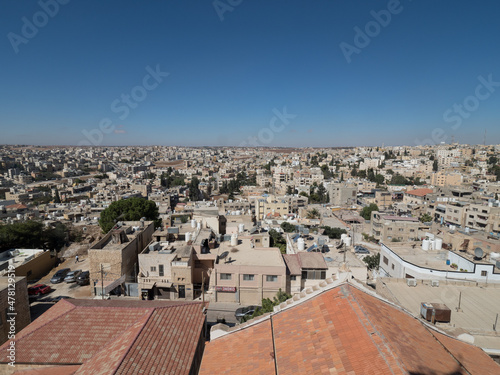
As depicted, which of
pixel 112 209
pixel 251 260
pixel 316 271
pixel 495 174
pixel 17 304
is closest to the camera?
pixel 17 304

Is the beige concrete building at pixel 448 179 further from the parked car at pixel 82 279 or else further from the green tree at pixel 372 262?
the parked car at pixel 82 279

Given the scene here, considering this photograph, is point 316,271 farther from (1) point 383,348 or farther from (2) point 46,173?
(2) point 46,173

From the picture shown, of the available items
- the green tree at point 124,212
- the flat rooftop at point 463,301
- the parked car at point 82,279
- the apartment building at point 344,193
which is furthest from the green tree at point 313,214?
the parked car at point 82,279

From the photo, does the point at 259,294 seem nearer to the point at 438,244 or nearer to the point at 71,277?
the point at 438,244

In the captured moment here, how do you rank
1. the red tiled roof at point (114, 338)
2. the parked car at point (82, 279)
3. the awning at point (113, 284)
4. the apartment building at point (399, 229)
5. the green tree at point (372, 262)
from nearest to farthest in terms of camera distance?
the red tiled roof at point (114, 338) → the awning at point (113, 284) → the parked car at point (82, 279) → the green tree at point (372, 262) → the apartment building at point (399, 229)

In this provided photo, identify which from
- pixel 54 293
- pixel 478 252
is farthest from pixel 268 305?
pixel 54 293

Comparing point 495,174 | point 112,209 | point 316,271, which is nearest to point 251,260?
point 316,271

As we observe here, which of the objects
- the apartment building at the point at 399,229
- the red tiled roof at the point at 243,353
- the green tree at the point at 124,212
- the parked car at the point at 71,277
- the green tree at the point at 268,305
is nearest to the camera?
the red tiled roof at the point at 243,353
